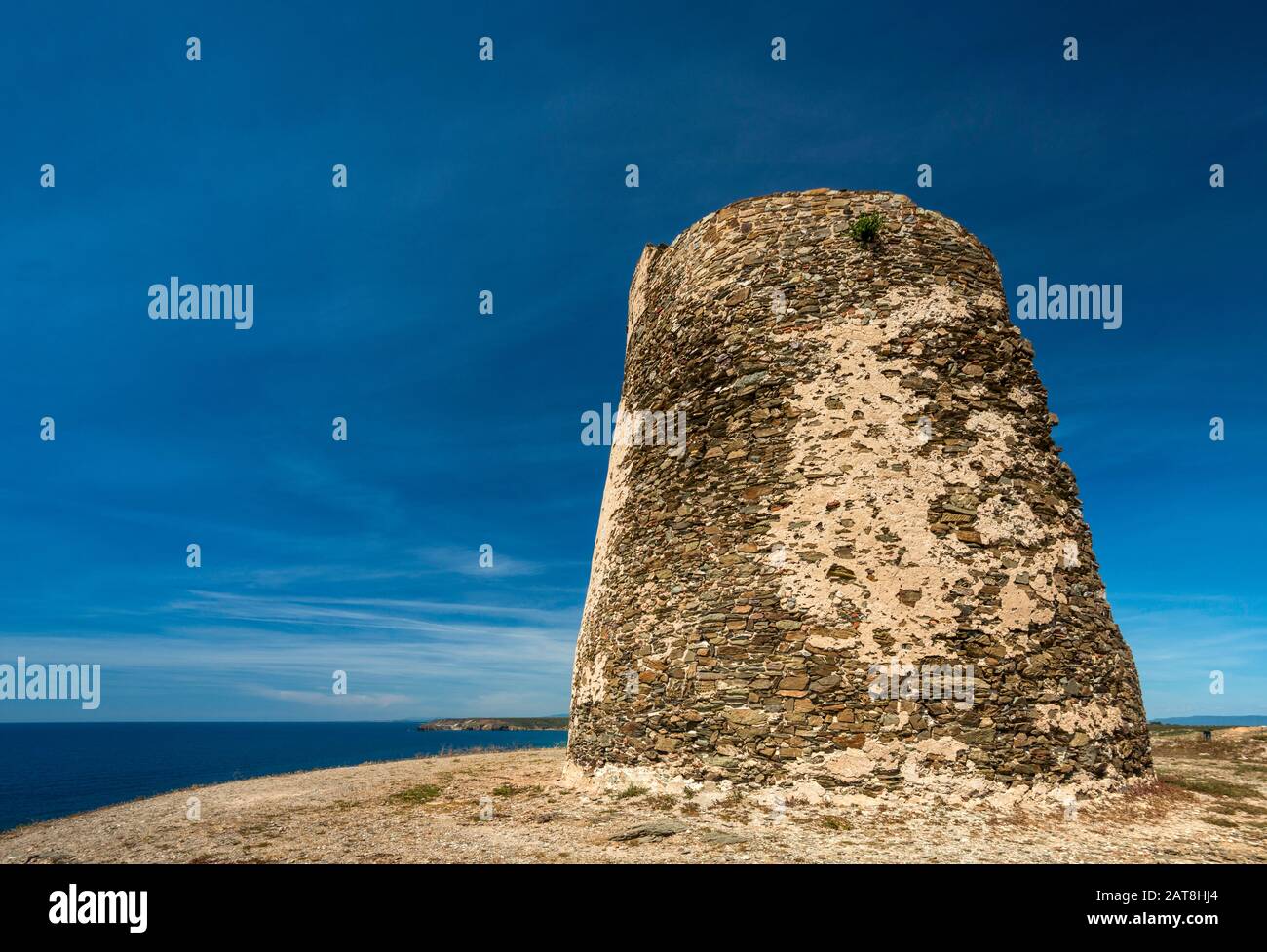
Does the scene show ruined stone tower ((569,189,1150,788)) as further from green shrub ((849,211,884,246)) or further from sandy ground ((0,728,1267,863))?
sandy ground ((0,728,1267,863))

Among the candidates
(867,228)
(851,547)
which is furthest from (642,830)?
(867,228)

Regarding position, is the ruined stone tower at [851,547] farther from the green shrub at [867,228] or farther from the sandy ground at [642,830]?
the sandy ground at [642,830]

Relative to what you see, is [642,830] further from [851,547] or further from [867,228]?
[867,228]

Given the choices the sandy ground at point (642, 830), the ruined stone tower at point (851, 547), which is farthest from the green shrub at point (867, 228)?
the sandy ground at point (642, 830)

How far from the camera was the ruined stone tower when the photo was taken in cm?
947

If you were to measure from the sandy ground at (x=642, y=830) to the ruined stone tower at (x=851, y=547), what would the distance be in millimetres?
570

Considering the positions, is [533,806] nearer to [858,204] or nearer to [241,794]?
[241,794]

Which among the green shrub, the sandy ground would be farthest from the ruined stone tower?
the sandy ground

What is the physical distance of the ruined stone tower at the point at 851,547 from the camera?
9.47 meters

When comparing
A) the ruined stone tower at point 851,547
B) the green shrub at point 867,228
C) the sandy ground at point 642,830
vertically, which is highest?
the green shrub at point 867,228

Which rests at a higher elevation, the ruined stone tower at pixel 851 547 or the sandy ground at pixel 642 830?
the ruined stone tower at pixel 851 547

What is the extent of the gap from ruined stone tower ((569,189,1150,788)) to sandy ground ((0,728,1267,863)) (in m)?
0.57
